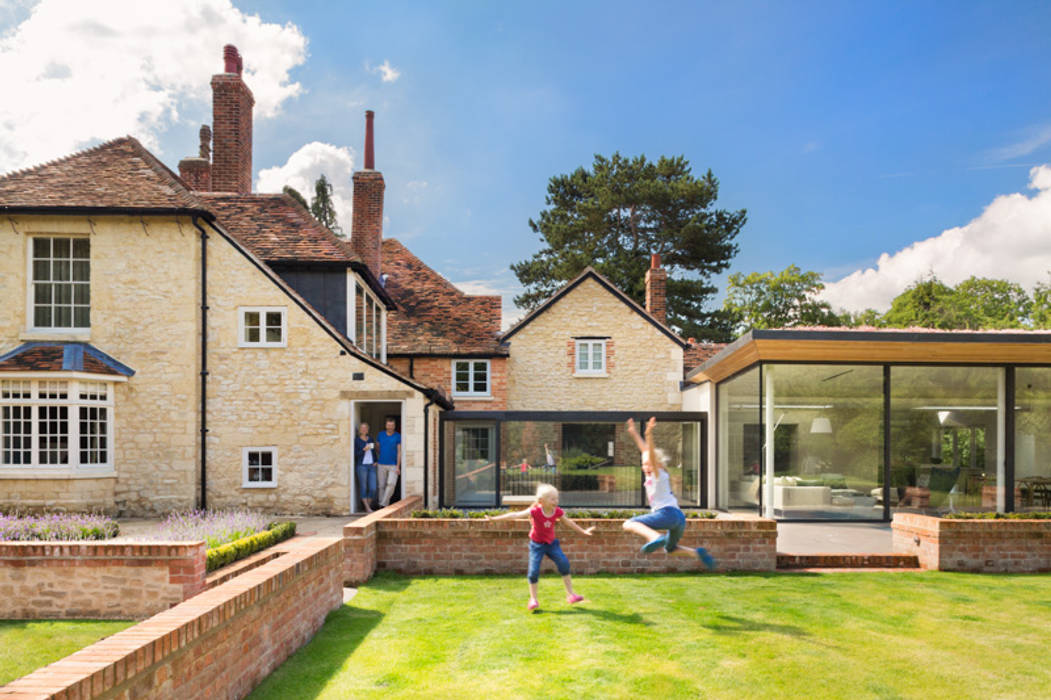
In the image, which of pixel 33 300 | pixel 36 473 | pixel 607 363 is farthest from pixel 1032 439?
pixel 33 300

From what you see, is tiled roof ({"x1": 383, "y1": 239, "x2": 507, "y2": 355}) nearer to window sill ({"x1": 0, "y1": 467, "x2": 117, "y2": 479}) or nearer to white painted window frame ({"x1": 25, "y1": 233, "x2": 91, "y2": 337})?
white painted window frame ({"x1": 25, "y1": 233, "x2": 91, "y2": 337})

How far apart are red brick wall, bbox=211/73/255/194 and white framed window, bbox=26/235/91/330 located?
526 cm

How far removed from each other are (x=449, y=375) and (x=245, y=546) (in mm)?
15849

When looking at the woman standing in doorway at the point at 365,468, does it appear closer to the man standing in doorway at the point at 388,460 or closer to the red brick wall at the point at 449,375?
the man standing in doorway at the point at 388,460

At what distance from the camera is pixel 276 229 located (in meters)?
19.1

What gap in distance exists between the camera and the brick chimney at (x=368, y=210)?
75.4ft

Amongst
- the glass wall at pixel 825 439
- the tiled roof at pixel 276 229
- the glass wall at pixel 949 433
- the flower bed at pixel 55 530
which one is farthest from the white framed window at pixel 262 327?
the glass wall at pixel 949 433

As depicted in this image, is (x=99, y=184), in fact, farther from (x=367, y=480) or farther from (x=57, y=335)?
(x=367, y=480)

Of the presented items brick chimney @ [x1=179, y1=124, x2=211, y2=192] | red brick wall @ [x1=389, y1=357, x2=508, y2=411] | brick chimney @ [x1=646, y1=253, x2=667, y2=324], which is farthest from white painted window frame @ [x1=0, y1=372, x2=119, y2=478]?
brick chimney @ [x1=646, y1=253, x2=667, y2=324]

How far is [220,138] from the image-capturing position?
2056cm

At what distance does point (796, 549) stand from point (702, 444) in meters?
6.99

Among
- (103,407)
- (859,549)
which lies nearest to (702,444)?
(859,549)

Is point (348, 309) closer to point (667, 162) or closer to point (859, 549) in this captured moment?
point (859, 549)

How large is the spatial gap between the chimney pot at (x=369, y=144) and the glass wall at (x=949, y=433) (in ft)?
54.3
